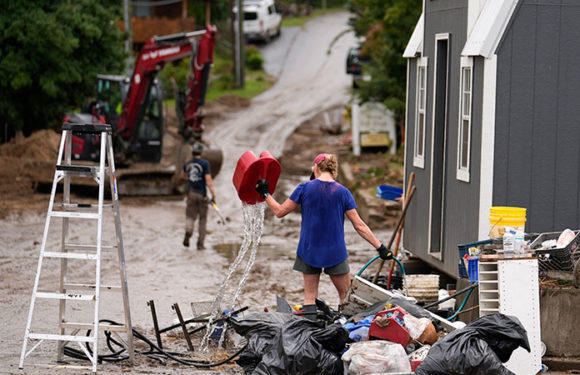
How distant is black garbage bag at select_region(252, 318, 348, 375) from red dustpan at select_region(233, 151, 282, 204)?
1.88m

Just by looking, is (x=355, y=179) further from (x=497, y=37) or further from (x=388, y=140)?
(x=497, y=37)

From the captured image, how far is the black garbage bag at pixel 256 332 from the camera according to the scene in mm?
8406

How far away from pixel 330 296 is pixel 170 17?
39.0 metres

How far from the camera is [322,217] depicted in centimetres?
938

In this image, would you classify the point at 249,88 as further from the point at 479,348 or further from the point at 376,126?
the point at 479,348

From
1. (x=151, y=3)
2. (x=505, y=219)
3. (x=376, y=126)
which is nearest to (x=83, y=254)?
(x=505, y=219)

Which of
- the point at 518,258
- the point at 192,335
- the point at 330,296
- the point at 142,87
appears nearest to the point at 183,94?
the point at 142,87

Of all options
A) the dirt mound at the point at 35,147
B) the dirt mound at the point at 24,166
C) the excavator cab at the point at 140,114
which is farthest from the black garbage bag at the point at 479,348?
the dirt mound at the point at 35,147

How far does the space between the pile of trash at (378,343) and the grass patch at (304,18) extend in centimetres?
4879

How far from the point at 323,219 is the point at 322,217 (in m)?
0.02

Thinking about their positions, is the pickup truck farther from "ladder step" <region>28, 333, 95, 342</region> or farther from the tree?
"ladder step" <region>28, 333, 95, 342</region>

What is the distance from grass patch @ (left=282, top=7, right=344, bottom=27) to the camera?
5681cm

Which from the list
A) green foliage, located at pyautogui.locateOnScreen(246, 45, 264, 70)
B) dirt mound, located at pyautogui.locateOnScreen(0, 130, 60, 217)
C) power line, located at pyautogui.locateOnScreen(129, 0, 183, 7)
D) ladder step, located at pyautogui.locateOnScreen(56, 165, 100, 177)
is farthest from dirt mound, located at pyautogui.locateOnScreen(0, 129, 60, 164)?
power line, located at pyautogui.locateOnScreen(129, 0, 183, 7)

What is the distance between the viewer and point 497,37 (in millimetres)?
9867
